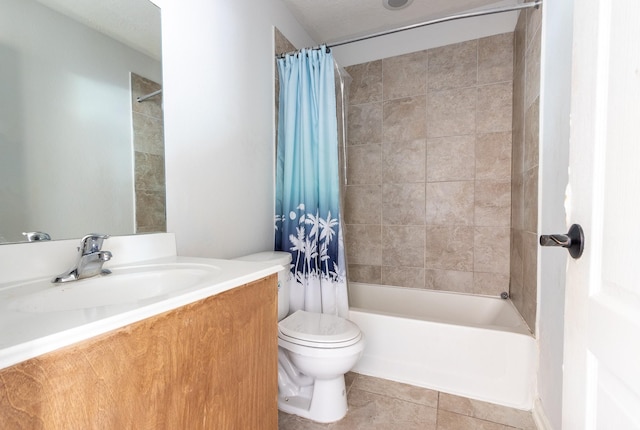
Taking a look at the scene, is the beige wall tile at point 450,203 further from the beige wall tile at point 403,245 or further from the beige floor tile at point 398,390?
the beige floor tile at point 398,390

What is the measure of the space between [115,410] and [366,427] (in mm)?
1169

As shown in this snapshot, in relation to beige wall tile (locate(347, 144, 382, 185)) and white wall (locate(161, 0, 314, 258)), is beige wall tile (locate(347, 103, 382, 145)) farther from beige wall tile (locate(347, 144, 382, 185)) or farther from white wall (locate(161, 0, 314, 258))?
white wall (locate(161, 0, 314, 258))

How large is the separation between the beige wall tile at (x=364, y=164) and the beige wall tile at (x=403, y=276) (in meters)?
0.74

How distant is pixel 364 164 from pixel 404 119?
474 millimetres

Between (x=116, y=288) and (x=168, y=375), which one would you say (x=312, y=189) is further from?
(x=168, y=375)

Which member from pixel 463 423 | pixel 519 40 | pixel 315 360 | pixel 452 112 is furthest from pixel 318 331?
pixel 519 40

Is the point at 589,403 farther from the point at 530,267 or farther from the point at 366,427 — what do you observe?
the point at 530,267

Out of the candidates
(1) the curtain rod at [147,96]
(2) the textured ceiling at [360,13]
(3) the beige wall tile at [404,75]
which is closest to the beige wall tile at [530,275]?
(3) the beige wall tile at [404,75]

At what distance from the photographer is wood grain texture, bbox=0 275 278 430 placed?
45cm

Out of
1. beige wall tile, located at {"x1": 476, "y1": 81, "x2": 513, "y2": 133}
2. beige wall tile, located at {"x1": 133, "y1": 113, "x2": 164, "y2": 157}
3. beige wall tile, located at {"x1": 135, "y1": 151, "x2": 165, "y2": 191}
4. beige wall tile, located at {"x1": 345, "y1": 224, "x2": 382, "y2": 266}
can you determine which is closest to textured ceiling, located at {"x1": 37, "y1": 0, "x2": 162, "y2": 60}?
beige wall tile, located at {"x1": 133, "y1": 113, "x2": 164, "y2": 157}

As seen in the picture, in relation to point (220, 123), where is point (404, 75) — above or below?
above

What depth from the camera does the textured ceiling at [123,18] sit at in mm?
974

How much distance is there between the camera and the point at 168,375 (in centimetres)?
64

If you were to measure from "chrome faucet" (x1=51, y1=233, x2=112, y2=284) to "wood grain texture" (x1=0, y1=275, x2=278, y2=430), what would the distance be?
0.39 metres
